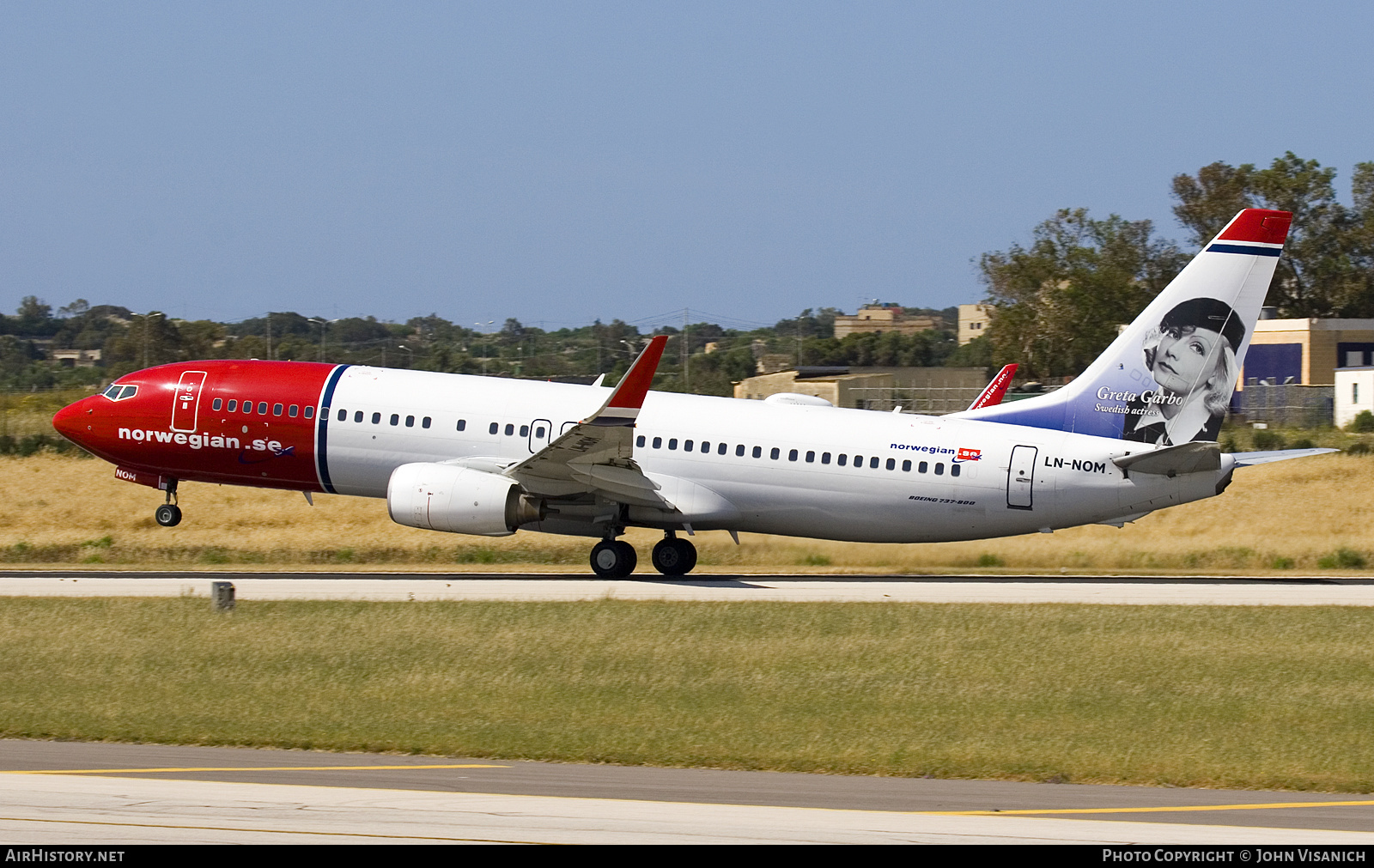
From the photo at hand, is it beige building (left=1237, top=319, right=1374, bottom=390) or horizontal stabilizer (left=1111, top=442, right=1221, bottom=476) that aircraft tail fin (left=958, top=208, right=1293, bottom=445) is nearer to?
horizontal stabilizer (left=1111, top=442, right=1221, bottom=476)

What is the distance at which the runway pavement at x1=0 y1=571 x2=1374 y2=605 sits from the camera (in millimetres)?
27094

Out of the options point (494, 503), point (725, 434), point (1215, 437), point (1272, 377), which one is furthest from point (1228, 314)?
point (1272, 377)

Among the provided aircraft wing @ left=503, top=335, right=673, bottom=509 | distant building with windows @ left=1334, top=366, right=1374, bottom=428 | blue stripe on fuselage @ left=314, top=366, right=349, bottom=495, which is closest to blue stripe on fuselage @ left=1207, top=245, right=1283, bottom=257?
aircraft wing @ left=503, top=335, right=673, bottom=509

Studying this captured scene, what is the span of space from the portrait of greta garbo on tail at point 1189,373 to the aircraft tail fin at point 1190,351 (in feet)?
0.05

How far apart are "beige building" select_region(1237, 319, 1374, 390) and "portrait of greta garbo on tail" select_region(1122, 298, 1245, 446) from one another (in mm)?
65118

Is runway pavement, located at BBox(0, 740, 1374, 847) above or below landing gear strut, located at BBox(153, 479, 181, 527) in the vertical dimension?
below

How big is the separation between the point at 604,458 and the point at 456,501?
2879mm

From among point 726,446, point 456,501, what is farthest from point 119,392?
point 726,446

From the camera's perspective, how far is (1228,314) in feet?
94.8

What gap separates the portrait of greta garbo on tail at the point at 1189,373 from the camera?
29.0 metres

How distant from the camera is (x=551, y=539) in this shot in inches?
1592

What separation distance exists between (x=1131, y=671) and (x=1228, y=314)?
11549mm

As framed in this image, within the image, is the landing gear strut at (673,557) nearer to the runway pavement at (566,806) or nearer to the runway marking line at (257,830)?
the runway pavement at (566,806)

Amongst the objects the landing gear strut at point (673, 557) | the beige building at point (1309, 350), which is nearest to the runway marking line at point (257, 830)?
the landing gear strut at point (673, 557)
